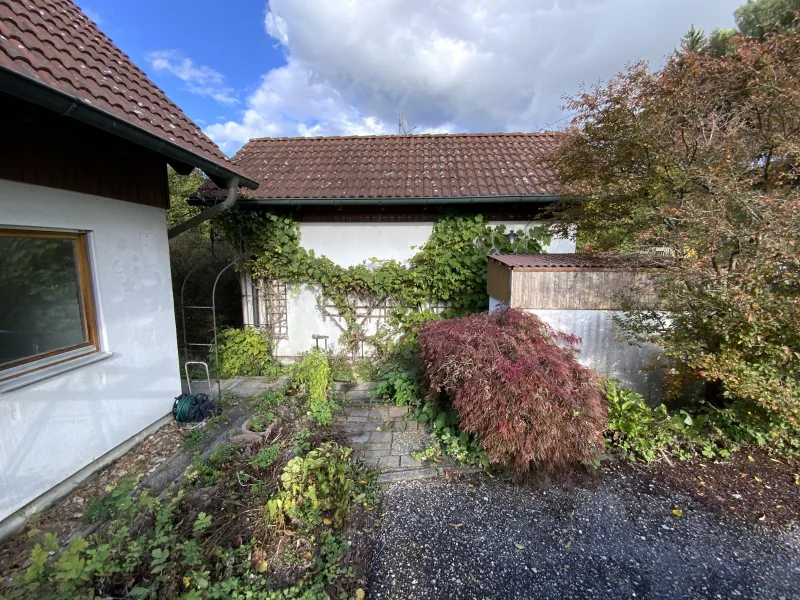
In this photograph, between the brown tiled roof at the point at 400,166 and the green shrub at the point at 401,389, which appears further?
the brown tiled roof at the point at 400,166

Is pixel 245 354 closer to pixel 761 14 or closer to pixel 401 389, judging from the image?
pixel 401 389

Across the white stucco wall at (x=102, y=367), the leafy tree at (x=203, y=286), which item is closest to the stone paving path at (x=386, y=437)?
the white stucco wall at (x=102, y=367)

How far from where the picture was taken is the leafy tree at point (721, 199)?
289 cm

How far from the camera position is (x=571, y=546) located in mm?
2457

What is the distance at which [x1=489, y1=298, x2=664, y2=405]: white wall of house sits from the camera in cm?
412

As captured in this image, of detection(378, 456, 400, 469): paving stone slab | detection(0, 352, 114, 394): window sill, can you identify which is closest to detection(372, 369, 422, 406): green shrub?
detection(378, 456, 400, 469): paving stone slab

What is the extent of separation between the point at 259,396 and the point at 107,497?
2.08 metres

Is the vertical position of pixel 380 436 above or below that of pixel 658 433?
below

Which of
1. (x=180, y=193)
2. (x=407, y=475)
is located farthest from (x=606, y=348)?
(x=180, y=193)

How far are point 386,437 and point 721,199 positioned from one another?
12.6 feet

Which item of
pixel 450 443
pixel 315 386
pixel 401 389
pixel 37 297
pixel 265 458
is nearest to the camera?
pixel 37 297

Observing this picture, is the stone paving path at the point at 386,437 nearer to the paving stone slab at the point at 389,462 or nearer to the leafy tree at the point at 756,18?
the paving stone slab at the point at 389,462

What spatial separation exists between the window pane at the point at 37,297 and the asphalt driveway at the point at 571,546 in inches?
124

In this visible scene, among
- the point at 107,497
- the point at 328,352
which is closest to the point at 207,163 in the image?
the point at 107,497
